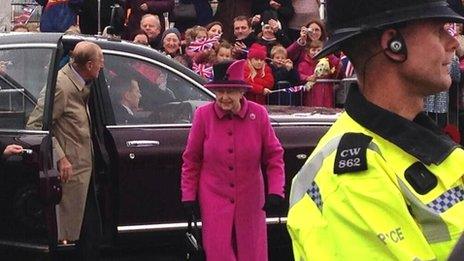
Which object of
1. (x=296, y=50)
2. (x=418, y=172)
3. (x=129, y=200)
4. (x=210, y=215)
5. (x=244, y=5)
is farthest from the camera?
(x=244, y=5)

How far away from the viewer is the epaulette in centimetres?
256

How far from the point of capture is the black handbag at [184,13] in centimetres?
1556

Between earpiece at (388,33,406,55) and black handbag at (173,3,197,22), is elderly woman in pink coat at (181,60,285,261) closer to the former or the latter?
earpiece at (388,33,406,55)

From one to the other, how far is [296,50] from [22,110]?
21.1 ft

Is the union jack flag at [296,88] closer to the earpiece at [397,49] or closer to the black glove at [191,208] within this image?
the black glove at [191,208]

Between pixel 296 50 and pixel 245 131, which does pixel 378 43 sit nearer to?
pixel 245 131

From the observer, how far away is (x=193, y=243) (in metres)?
8.36

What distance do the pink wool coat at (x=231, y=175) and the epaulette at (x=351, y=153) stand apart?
5529 millimetres

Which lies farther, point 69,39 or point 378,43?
point 69,39

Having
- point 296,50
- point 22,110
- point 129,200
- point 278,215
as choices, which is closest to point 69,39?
point 22,110

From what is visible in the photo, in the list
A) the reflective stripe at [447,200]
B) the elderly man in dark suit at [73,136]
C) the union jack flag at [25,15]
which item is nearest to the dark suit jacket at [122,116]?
the elderly man in dark suit at [73,136]

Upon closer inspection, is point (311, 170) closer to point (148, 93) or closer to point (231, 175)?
point (231, 175)

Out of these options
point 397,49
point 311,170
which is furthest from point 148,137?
point 397,49

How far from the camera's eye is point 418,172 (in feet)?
8.48
